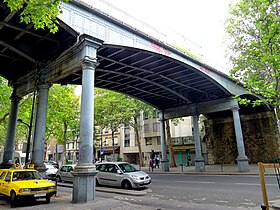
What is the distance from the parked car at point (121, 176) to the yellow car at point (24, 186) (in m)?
4.48

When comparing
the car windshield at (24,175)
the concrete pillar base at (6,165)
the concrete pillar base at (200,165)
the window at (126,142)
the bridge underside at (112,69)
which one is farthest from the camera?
the window at (126,142)

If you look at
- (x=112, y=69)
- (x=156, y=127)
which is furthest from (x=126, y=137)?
(x=112, y=69)

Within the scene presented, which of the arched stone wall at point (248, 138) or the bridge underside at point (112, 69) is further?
the arched stone wall at point (248, 138)

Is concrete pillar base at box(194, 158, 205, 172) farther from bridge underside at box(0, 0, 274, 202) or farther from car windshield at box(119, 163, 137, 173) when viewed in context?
car windshield at box(119, 163, 137, 173)

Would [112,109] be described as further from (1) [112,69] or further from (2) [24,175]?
(2) [24,175]

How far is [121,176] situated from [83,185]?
→ 14.7 ft

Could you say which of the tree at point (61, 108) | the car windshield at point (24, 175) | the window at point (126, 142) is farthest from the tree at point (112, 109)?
the car windshield at point (24, 175)

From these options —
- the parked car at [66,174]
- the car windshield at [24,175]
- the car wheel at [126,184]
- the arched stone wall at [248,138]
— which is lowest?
the car wheel at [126,184]

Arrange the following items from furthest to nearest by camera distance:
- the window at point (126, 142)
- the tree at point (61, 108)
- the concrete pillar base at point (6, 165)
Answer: the window at point (126, 142)
the tree at point (61, 108)
the concrete pillar base at point (6, 165)

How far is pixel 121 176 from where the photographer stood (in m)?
13.1

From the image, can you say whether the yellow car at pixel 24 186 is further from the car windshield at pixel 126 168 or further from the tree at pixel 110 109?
the tree at pixel 110 109

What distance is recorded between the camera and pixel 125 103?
31766 mm

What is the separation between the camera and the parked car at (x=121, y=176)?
12.5 m

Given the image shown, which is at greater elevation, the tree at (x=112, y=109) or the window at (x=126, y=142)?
the tree at (x=112, y=109)
